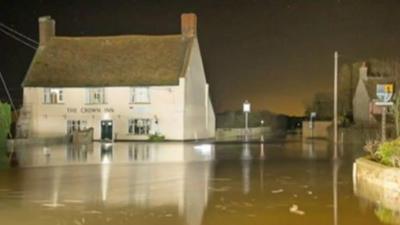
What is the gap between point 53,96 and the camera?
65.9m

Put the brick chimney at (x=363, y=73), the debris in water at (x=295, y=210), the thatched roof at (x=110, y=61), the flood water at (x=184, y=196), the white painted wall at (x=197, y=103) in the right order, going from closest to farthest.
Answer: the flood water at (x=184, y=196)
the debris in water at (x=295, y=210)
the white painted wall at (x=197, y=103)
the thatched roof at (x=110, y=61)
the brick chimney at (x=363, y=73)

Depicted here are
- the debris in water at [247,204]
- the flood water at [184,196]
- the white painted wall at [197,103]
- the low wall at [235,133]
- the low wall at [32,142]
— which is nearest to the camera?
the flood water at [184,196]

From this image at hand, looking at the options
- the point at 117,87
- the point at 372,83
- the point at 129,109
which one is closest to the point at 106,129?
the point at 129,109

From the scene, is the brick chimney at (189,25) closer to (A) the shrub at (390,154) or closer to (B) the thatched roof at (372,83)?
(B) the thatched roof at (372,83)

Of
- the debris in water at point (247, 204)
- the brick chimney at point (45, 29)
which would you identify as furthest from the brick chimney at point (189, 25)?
the debris in water at point (247, 204)

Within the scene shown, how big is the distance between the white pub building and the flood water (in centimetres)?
3451

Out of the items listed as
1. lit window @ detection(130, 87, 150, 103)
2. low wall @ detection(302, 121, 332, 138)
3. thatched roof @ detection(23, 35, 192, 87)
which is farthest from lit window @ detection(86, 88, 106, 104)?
low wall @ detection(302, 121, 332, 138)

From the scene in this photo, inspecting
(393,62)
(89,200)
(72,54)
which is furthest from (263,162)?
(393,62)

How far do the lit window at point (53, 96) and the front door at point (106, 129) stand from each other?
5.90 metres

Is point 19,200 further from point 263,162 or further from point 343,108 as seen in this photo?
point 343,108

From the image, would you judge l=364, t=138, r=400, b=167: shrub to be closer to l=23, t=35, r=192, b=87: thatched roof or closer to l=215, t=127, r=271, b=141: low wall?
l=23, t=35, r=192, b=87: thatched roof

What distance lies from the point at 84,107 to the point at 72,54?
6.86 m

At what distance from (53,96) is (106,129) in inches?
289

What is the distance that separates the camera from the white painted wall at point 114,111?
204 ft
